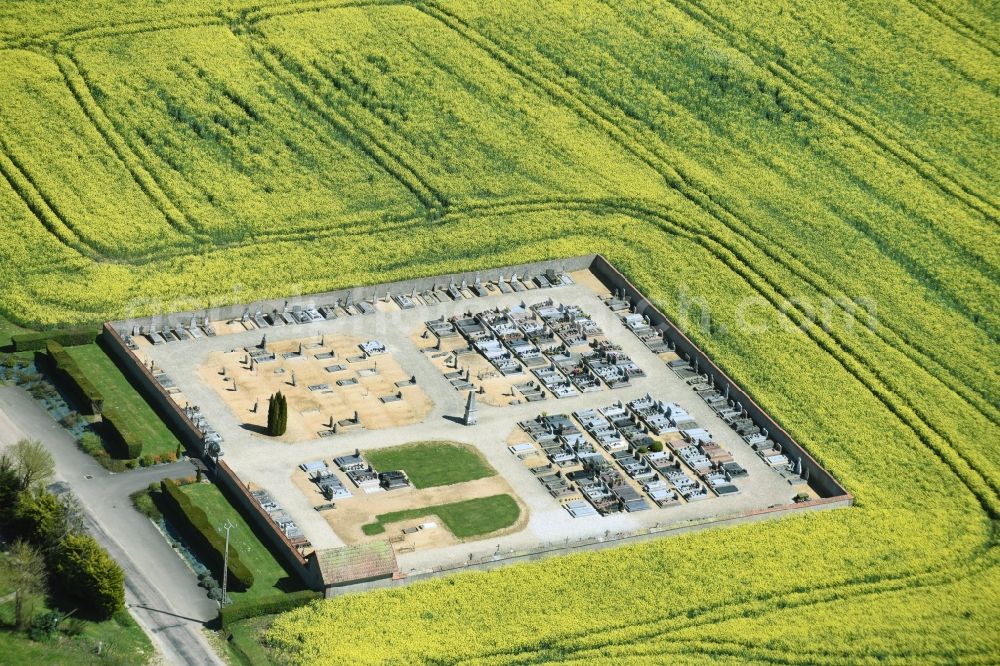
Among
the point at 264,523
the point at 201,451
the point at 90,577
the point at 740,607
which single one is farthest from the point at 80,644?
the point at 740,607

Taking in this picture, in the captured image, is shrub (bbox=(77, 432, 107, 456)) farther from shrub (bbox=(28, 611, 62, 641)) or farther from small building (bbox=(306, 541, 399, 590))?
shrub (bbox=(28, 611, 62, 641))

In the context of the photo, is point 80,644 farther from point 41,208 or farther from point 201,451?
point 41,208

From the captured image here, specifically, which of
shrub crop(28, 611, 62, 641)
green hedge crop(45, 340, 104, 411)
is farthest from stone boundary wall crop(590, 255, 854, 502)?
shrub crop(28, 611, 62, 641)

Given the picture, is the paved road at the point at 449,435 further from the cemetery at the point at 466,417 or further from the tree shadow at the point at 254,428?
the tree shadow at the point at 254,428

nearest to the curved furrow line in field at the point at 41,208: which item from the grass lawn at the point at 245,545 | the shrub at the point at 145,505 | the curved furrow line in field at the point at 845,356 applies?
the shrub at the point at 145,505

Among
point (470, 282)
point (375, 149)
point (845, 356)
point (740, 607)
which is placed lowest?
point (740, 607)

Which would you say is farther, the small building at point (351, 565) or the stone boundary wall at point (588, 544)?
the stone boundary wall at point (588, 544)

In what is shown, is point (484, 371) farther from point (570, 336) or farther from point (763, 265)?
point (763, 265)
